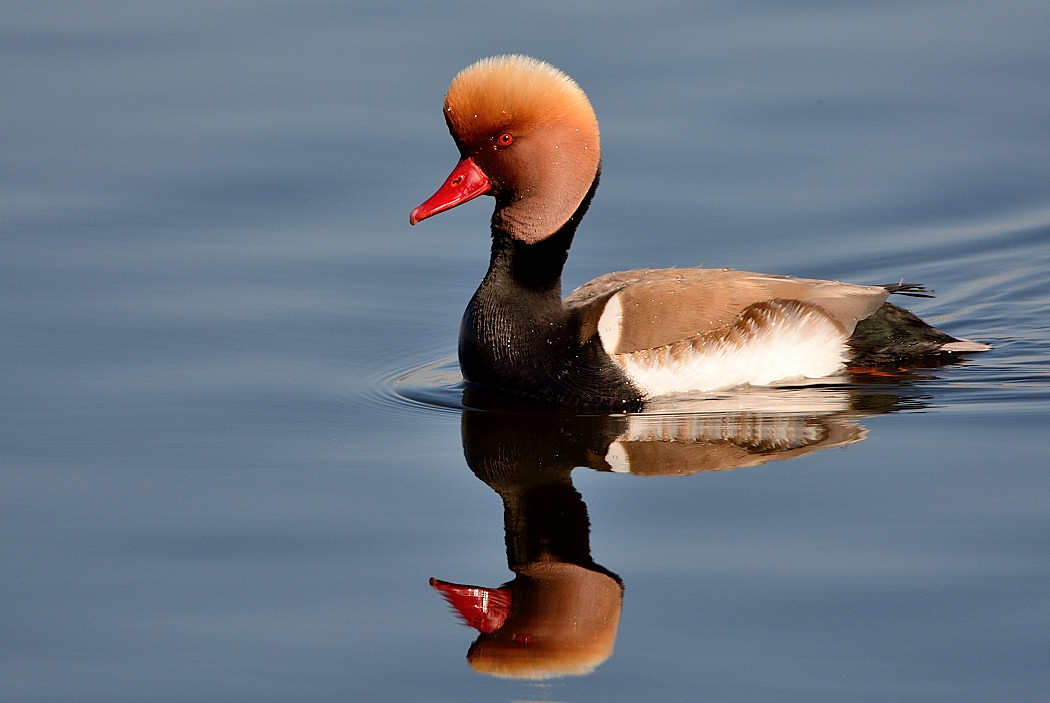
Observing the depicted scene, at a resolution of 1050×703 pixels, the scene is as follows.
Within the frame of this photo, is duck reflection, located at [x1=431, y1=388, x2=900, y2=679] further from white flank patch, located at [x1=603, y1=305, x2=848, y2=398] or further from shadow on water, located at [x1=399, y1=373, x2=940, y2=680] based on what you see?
white flank patch, located at [x1=603, y1=305, x2=848, y2=398]

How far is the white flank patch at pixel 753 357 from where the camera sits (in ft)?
22.3

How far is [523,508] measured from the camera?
221 inches

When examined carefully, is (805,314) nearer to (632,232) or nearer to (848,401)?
(848,401)

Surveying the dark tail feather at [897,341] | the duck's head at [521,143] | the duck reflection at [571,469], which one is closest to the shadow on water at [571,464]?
the duck reflection at [571,469]

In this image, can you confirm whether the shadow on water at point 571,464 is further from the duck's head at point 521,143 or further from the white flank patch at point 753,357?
the duck's head at point 521,143

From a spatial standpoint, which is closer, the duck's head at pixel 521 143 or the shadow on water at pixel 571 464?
the shadow on water at pixel 571 464

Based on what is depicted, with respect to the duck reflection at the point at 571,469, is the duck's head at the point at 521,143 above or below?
above

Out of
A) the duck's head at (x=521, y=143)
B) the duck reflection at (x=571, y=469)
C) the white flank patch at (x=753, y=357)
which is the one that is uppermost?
the duck's head at (x=521, y=143)

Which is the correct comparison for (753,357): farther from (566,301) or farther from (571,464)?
(571,464)

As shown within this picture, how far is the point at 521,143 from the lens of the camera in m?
6.76

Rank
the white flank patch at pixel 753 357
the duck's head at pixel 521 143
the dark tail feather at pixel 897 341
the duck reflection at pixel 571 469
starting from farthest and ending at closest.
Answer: the dark tail feather at pixel 897 341, the white flank patch at pixel 753 357, the duck's head at pixel 521 143, the duck reflection at pixel 571 469

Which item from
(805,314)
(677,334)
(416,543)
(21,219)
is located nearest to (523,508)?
(416,543)

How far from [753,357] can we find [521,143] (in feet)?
4.71

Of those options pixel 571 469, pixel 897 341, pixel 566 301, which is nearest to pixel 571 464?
pixel 571 469
